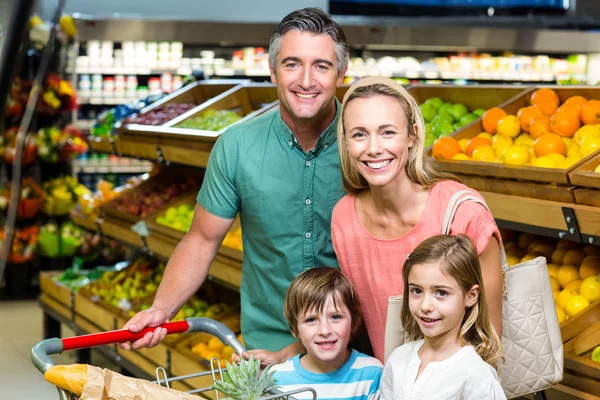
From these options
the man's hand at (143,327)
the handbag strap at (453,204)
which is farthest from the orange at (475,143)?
the man's hand at (143,327)

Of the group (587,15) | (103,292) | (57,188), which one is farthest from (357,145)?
(587,15)

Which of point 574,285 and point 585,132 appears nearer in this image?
point 574,285

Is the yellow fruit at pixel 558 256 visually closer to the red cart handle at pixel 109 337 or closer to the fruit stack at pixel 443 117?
the fruit stack at pixel 443 117

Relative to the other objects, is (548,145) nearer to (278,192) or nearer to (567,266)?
(567,266)

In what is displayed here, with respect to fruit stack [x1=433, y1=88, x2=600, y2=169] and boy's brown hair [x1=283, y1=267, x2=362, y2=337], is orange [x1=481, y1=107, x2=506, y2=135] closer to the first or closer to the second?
fruit stack [x1=433, y1=88, x2=600, y2=169]

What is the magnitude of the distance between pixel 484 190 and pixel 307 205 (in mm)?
920

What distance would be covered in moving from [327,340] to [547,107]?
5.90ft

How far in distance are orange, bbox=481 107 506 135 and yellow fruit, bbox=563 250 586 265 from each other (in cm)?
65

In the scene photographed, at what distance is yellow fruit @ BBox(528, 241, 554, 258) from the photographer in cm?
325

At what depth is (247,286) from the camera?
2.61m

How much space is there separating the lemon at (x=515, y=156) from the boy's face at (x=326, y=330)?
1257 mm

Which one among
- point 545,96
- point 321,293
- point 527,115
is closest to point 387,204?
point 321,293

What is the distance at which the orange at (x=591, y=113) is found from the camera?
10.6 feet

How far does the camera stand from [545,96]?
11.5ft
